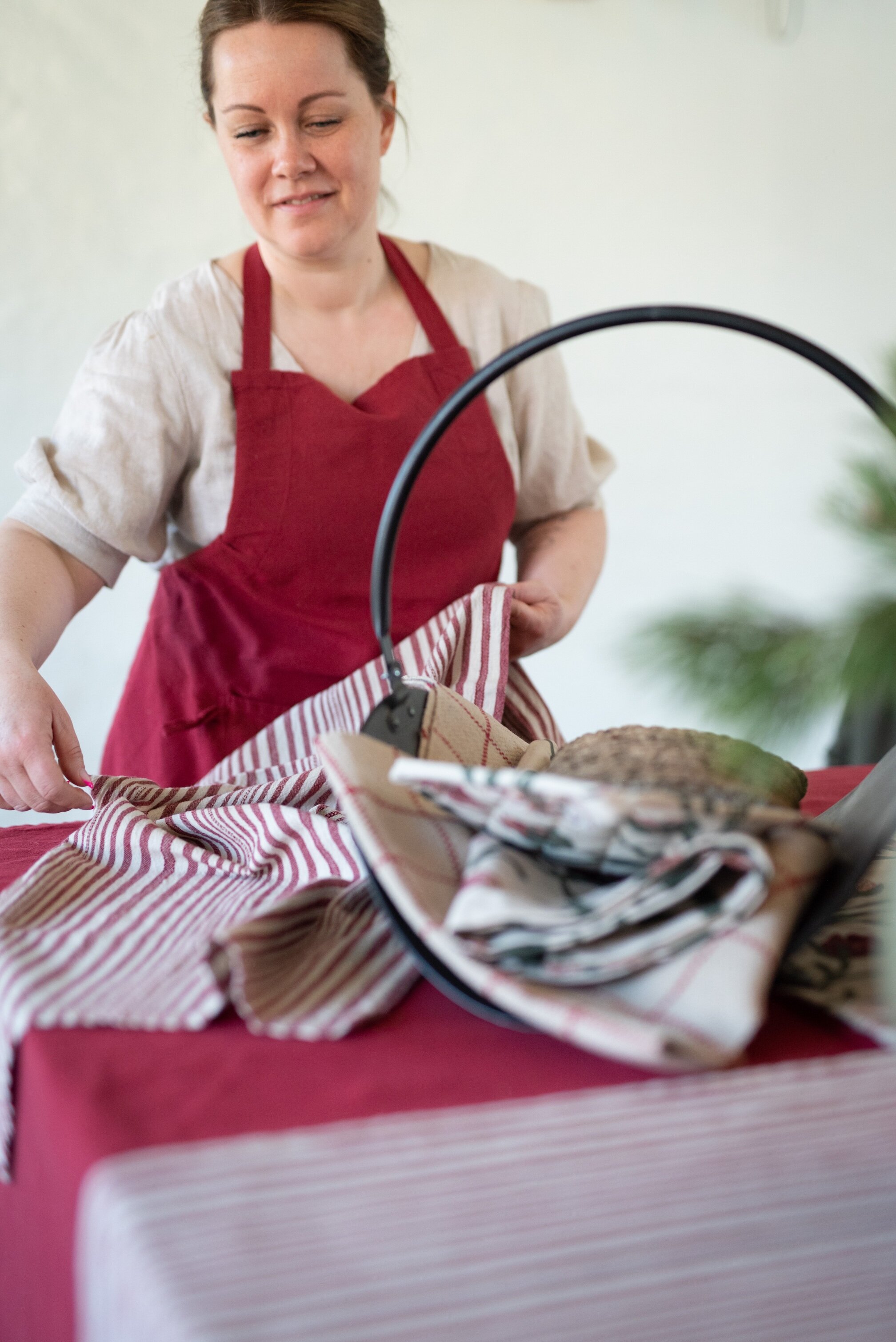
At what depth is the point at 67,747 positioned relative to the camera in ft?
2.39

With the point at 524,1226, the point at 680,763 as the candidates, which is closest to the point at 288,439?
the point at 680,763

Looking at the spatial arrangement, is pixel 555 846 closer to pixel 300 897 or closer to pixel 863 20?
pixel 300 897

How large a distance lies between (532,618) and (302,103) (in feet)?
1.57

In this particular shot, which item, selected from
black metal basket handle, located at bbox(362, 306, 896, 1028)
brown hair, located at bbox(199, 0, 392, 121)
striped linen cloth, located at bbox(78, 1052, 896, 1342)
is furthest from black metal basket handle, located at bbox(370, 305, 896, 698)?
brown hair, located at bbox(199, 0, 392, 121)

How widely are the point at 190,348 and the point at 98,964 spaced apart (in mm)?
680

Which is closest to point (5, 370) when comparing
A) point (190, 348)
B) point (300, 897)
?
point (190, 348)

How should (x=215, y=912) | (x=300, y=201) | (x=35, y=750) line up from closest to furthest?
(x=215, y=912) < (x=35, y=750) < (x=300, y=201)

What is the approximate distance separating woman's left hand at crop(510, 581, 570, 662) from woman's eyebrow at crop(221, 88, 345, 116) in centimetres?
45

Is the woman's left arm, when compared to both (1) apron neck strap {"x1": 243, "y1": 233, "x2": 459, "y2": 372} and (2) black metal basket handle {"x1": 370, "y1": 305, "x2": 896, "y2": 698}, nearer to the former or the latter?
(1) apron neck strap {"x1": 243, "y1": 233, "x2": 459, "y2": 372}

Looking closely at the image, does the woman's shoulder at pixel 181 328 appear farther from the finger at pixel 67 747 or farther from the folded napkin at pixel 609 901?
the folded napkin at pixel 609 901

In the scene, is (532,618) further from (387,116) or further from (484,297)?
(387,116)

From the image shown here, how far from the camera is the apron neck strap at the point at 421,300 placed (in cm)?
111

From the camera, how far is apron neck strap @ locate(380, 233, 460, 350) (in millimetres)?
1112

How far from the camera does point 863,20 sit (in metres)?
2.67
